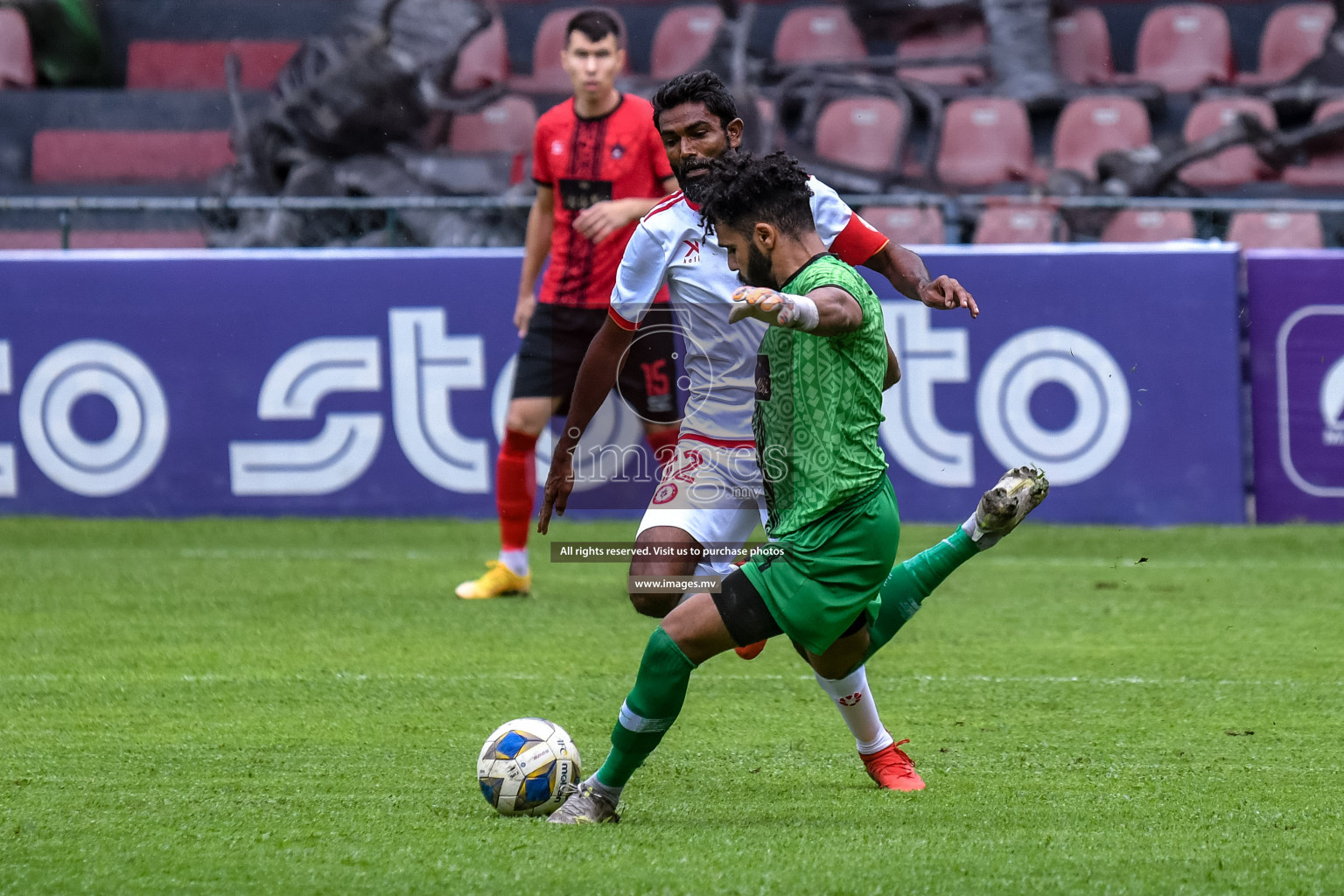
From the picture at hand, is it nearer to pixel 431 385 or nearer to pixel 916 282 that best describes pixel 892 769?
pixel 916 282

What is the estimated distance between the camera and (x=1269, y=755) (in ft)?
14.8

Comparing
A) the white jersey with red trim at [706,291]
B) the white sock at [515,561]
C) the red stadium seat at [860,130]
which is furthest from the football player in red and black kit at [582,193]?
the red stadium seat at [860,130]

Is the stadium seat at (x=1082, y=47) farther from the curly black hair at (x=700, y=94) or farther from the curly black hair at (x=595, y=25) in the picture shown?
the curly black hair at (x=700, y=94)

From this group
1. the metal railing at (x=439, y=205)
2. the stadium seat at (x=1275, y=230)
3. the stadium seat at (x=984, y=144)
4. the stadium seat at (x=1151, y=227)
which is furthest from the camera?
the stadium seat at (x=984, y=144)

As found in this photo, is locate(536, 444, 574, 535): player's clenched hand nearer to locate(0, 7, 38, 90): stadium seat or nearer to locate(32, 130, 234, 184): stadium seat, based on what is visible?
locate(32, 130, 234, 184): stadium seat

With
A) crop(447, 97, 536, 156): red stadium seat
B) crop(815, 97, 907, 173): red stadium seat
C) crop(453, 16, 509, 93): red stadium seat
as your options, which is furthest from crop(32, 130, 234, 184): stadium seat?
crop(815, 97, 907, 173): red stadium seat

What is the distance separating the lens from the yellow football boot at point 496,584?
24.1ft

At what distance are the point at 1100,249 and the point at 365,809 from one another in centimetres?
645

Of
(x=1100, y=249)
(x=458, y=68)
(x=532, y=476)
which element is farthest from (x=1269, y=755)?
(x=458, y=68)

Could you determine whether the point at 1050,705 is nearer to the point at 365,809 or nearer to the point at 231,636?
the point at 365,809

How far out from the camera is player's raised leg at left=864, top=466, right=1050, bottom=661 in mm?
4000

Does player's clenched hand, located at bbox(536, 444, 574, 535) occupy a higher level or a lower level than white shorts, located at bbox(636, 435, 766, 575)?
higher

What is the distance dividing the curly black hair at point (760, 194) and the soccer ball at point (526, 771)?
1297 millimetres

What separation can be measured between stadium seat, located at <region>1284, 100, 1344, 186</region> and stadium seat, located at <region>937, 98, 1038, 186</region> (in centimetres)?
224
